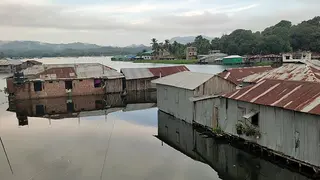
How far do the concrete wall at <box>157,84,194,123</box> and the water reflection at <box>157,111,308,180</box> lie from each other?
0.94 metres

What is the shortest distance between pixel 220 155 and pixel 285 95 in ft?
15.3

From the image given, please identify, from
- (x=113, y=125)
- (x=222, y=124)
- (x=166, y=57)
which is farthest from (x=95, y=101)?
(x=166, y=57)

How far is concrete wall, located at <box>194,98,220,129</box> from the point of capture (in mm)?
20031

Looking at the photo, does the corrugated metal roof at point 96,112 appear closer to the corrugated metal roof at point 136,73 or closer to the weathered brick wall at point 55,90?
the weathered brick wall at point 55,90

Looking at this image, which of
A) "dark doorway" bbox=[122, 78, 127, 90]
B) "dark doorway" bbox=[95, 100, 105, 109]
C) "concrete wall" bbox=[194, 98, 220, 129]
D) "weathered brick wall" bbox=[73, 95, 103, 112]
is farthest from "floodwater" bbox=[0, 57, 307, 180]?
"dark doorway" bbox=[122, 78, 127, 90]

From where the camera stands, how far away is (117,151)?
Result: 17.6 metres

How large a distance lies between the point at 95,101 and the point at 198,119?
17.6m

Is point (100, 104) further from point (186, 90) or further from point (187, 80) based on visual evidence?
point (186, 90)

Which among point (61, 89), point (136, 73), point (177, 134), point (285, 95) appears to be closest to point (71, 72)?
point (61, 89)

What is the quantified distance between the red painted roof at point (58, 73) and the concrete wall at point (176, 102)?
57.1 feet

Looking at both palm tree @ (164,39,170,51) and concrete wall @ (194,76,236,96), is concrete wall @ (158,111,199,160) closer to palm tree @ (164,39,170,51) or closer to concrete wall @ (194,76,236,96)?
concrete wall @ (194,76,236,96)

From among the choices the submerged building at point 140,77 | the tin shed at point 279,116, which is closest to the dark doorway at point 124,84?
the submerged building at point 140,77

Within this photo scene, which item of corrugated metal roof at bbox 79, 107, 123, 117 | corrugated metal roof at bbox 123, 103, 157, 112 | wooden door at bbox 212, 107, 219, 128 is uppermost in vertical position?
wooden door at bbox 212, 107, 219, 128

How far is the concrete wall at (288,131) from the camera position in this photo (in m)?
13.1
